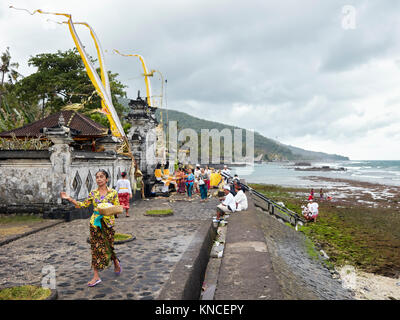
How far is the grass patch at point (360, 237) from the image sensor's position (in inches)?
399

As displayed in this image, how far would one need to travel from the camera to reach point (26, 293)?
433cm

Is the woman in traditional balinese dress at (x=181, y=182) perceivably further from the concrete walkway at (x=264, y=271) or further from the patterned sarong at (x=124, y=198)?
the concrete walkway at (x=264, y=271)

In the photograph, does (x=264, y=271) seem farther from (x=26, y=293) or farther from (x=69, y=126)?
(x=69, y=126)

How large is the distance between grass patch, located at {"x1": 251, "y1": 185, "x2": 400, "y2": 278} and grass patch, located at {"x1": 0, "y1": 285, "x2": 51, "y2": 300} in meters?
8.78

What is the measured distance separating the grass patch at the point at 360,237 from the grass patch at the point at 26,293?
28.8 feet

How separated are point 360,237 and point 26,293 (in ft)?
43.6

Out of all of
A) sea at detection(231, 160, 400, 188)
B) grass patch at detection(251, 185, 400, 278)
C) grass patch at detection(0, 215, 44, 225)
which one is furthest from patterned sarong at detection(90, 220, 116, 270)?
Answer: sea at detection(231, 160, 400, 188)

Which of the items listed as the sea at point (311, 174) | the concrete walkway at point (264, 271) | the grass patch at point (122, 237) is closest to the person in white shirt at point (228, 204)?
the concrete walkway at point (264, 271)

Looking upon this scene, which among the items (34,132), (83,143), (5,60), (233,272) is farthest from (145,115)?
(5,60)

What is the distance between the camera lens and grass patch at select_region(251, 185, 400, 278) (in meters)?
10.1

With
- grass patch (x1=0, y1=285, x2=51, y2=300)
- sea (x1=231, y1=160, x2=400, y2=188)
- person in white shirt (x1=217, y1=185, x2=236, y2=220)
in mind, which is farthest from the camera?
sea (x1=231, y1=160, x2=400, y2=188)

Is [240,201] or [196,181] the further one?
[196,181]
